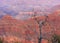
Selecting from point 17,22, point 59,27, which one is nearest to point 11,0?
point 17,22

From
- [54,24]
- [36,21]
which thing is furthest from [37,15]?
[54,24]

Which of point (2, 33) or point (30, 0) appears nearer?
point (2, 33)

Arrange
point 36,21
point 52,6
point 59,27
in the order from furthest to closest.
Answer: point 52,6, point 59,27, point 36,21

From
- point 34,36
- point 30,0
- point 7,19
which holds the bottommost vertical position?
point 34,36

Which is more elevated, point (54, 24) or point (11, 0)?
point (11, 0)

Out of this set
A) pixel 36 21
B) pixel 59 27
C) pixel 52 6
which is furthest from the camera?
pixel 52 6

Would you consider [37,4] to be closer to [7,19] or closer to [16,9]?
[16,9]

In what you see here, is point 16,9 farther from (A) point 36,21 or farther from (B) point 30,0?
(A) point 36,21
